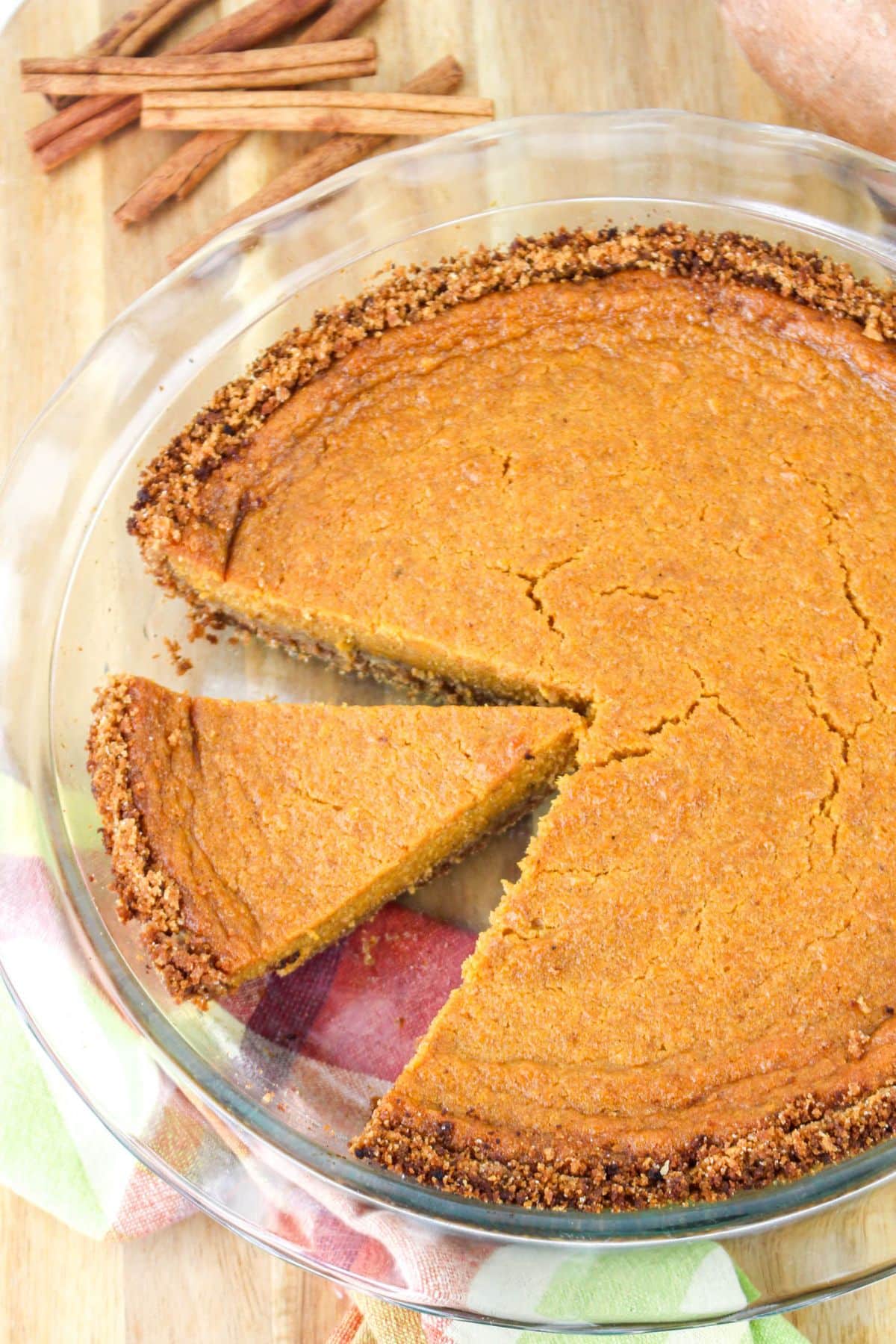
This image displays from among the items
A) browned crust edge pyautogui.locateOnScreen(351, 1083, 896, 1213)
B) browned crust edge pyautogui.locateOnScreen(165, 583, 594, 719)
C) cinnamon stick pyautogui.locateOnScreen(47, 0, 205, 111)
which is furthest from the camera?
cinnamon stick pyautogui.locateOnScreen(47, 0, 205, 111)

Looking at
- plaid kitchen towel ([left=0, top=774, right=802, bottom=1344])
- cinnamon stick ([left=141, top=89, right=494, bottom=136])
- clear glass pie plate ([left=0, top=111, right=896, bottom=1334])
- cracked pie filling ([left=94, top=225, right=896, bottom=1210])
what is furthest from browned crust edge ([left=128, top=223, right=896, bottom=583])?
plaid kitchen towel ([left=0, top=774, right=802, bottom=1344])

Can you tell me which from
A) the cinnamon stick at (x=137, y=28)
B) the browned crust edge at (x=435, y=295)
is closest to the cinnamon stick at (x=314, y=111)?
the cinnamon stick at (x=137, y=28)

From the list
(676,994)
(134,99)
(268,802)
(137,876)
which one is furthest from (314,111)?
(676,994)

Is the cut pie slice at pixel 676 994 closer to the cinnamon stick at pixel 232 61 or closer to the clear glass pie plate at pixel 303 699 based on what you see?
the clear glass pie plate at pixel 303 699

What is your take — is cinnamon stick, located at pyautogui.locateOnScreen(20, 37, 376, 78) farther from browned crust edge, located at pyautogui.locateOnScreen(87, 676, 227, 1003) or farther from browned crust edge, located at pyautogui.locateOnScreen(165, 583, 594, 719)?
browned crust edge, located at pyautogui.locateOnScreen(87, 676, 227, 1003)

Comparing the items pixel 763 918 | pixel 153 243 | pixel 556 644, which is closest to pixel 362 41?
pixel 153 243

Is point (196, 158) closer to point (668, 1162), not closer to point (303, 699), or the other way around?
point (303, 699)
